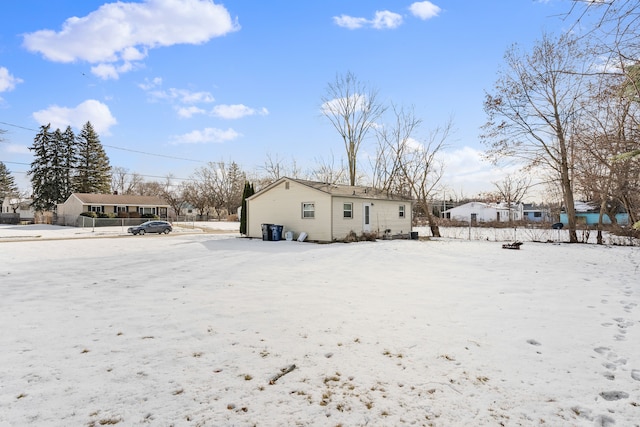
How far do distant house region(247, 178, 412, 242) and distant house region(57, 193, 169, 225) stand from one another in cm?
2636

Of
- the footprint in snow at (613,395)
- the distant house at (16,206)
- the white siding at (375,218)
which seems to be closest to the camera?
the footprint in snow at (613,395)

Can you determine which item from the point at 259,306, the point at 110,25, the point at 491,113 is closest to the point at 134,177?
the point at 110,25

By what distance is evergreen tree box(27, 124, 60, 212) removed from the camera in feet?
139

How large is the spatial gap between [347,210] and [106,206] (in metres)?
33.9

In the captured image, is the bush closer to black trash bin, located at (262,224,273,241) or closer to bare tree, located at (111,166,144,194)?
black trash bin, located at (262,224,273,241)

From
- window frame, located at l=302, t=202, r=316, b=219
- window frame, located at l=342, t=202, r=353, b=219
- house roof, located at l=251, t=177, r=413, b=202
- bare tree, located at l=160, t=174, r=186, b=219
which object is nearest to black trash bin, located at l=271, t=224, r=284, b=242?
window frame, located at l=302, t=202, r=316, b=219

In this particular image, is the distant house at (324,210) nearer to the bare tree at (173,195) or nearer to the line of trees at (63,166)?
the line of trees at (63,166)

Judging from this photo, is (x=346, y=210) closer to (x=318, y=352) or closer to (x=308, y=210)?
(x=308, y=210)

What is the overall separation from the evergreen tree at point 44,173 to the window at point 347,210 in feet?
141

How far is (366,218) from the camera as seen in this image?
19.9 metres

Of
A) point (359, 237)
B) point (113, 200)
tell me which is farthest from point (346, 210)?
point (113, 200)

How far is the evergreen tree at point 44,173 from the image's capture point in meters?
42.5

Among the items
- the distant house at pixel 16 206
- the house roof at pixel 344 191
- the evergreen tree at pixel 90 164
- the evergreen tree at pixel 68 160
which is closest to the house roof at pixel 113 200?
the evergreen tree at pixel 90 164

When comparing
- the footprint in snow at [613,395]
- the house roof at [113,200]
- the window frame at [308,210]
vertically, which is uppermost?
the house roof at [113,200]
